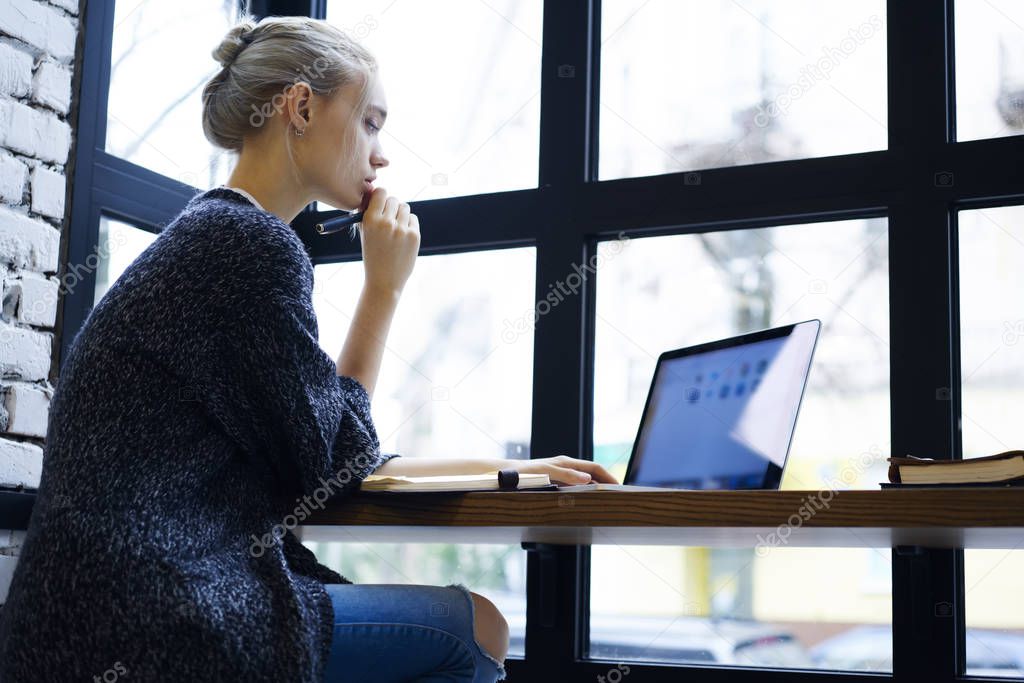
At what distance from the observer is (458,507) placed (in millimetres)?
1354

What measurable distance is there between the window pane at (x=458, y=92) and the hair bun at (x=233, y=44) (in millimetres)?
820

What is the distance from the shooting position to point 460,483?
4.41 ft

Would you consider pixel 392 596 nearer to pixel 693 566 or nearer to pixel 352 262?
pixel 693 566

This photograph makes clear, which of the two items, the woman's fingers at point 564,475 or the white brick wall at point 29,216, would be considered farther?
the white brick wall at point 29,216

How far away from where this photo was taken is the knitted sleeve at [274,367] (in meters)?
1.19

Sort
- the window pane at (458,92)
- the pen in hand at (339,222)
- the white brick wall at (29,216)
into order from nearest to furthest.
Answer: the pen in hand at (339,222) → the white brick wall at (29,216) → the window pane at (458,92)

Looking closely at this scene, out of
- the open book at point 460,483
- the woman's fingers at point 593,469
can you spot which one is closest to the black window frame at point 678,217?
the woman's fingers at point 593,469

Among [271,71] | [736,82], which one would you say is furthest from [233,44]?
[736,82]

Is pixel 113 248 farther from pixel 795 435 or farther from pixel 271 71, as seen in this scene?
pixel 795 435

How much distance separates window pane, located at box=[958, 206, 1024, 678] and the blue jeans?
98 cm

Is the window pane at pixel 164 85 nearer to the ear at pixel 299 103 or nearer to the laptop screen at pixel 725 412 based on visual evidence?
the ear at pixel 299 103

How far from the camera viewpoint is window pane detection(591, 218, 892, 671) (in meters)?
1.97

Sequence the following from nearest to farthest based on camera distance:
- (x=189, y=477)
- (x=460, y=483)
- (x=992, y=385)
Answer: (x=189, y=477) → (x=460, y=483) → (x=992, y=385)

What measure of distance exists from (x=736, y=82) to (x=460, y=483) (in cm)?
122
